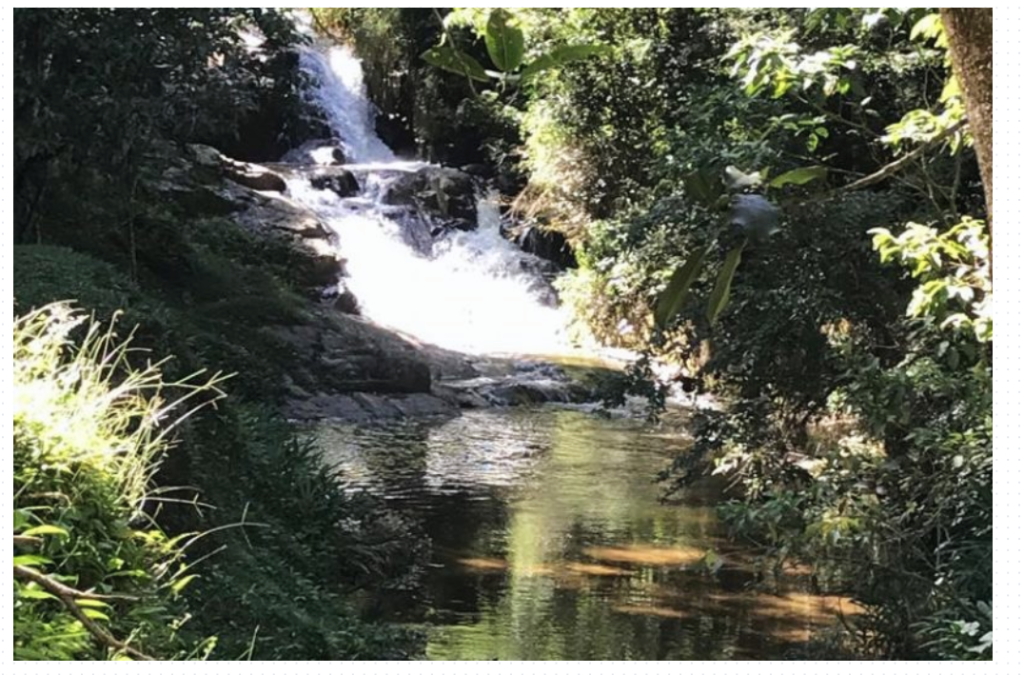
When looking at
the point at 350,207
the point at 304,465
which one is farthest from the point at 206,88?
the point at 350,207

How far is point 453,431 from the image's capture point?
888cm

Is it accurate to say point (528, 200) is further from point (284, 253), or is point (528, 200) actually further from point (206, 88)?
point (206, 88)

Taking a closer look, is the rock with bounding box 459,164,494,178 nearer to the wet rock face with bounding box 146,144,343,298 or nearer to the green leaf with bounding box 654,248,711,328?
the wet rock face with bounding box 146,144,343,298

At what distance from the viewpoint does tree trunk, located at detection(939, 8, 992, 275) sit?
1485 millimetres

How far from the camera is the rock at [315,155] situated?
1555cm

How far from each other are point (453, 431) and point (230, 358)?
6.38 ft

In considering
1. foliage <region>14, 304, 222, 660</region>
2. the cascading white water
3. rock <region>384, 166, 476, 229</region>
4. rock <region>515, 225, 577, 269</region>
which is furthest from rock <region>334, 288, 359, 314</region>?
foliage <region>14, 304, 222, 660</region>

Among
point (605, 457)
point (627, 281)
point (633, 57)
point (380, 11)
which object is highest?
point (380, 11)

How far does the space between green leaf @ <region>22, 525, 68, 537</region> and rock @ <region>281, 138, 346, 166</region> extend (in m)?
13.3

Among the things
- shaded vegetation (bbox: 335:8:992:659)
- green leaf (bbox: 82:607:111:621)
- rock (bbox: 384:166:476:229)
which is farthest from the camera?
rock (bbox: 384:166:476:229)

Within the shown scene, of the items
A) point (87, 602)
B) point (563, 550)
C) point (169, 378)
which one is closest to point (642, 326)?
point (563, 550)

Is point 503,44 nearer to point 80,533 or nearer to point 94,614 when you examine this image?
point 94,614

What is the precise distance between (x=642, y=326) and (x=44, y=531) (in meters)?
6.23

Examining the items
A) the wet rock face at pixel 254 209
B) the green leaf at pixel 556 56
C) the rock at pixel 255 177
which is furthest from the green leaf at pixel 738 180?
the rock at pixel 255 177
